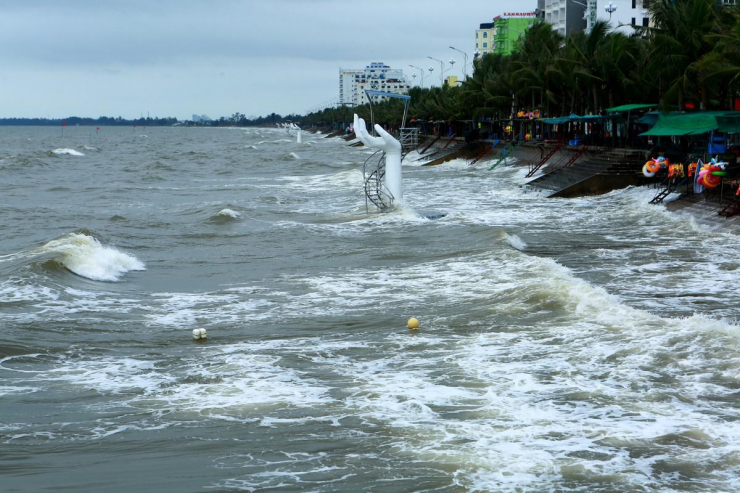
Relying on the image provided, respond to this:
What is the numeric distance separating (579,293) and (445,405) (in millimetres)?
5309

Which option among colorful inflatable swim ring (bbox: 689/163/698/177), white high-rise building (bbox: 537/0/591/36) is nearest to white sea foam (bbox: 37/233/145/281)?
colorful inflatable swim ring (bbox: 689/163/698/177)

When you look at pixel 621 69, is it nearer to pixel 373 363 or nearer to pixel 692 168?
pixel 692 168

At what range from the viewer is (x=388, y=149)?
25.8 m

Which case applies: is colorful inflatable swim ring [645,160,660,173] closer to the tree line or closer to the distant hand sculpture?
the tree line

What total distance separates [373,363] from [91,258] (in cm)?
945

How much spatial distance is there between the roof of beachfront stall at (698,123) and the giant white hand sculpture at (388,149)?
1009 cm

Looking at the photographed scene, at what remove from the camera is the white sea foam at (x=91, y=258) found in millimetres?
16875

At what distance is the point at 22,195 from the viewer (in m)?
37.8

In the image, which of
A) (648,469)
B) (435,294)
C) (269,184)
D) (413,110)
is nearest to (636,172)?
(269,184)

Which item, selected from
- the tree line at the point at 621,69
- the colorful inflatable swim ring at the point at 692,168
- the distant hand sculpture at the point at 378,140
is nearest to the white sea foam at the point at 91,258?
the distant hand sculpture at the point at 378,140

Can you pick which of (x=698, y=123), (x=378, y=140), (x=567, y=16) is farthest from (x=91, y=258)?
(x=567, y=16)

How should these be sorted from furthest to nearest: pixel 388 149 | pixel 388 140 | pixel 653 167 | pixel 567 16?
1. pixel 567 16
2. pixel 653 167
3. pixel 388 149
4. pixel 388 140

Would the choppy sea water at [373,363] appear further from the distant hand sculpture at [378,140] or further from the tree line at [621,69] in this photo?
the tree line at [621,69]

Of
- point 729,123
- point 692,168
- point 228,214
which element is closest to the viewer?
point 228,214
